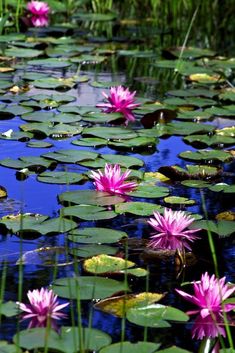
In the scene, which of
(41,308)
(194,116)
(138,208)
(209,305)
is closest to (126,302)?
(209,305)

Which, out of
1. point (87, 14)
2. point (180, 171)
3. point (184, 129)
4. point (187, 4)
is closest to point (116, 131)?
point (184, 129)

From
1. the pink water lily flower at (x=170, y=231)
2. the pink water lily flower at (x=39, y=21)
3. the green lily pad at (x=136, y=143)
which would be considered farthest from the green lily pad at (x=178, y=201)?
the pink water lily flower at (x=39, y=21)

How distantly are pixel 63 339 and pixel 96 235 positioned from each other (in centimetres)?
74

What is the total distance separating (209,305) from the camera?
214cm

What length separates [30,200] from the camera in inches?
118

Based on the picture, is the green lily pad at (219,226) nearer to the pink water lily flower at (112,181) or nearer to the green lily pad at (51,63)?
the pink water lily flower at (112,181)

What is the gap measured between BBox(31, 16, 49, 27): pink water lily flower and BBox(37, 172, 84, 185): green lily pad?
116 inches

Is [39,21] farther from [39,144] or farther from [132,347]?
[132,347]

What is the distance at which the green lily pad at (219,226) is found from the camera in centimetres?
276

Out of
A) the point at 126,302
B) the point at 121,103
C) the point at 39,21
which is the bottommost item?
the point at 126,302

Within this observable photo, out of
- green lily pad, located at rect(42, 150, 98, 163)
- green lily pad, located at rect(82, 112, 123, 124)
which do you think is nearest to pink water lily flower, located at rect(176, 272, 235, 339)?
green lily pad, located at rect(42, 150, 98, 163)

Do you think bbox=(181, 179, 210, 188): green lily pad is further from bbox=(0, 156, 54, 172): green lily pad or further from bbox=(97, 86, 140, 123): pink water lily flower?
bbox=(97, 86, 140, 123): pink water lily flower

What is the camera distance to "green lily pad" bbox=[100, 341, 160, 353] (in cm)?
193

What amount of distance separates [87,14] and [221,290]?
15.4ft
